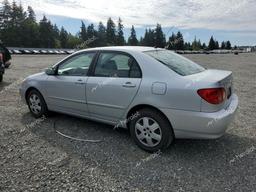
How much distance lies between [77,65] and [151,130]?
2020 millimetres

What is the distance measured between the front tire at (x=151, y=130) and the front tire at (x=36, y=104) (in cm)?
231

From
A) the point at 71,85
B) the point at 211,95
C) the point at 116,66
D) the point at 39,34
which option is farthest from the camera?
the point at 39,34

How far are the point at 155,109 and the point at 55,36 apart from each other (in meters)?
87.7

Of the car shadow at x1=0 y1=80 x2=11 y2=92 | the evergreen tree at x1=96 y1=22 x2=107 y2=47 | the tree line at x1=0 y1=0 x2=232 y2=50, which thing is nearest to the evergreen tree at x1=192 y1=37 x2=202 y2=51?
the tree line at x1=0 y1=0 x2=232 y2=50

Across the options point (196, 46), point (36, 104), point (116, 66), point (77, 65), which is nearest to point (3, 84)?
point (36, 104)

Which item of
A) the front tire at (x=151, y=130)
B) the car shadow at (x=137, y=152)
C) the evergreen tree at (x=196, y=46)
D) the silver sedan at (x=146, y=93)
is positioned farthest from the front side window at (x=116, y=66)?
the evergreen tree at (x=196, y=46)

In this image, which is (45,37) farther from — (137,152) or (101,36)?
(137,152)

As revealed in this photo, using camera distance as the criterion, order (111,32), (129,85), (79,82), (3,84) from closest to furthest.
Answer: (129,85) < (79,82) < (3,84) < (111,32)

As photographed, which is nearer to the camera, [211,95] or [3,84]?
[211,95]

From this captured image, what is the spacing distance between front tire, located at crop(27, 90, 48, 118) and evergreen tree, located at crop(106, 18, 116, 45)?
261 feet

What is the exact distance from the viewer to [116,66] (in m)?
4.45

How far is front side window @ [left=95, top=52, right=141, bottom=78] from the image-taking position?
13.8ft

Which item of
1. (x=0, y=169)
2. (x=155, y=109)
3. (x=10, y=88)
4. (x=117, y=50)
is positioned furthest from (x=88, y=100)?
(x=10, y=88)

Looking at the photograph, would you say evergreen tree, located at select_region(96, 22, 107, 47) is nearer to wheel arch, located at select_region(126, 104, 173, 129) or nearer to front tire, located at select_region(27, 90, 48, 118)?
front tire, located at select_region(27, 90, 48, 118)
